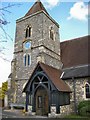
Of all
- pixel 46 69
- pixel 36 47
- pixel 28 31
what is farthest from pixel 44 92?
pixel 28 31

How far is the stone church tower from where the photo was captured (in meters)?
19.5

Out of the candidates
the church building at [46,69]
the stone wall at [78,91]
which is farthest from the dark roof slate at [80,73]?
the stone wall at [78,91]

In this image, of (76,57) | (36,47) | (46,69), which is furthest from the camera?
(36,47)

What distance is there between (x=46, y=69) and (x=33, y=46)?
21.7 ft

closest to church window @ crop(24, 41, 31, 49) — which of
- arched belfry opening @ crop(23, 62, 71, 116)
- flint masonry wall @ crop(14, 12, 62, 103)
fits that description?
flint masonry wall @ crop(14, 12, 62, 103)

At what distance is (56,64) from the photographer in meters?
20.3

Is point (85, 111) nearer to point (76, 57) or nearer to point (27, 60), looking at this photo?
point (76, 57)

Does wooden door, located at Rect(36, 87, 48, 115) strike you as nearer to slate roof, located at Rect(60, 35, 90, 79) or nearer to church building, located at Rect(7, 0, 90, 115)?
church building, located at Rect(7, 0, 90, 115)

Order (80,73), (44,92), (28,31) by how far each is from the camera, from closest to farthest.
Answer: (44,92)
(80,73)
(28,31)

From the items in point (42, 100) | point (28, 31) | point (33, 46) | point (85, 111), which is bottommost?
point (85, 111)

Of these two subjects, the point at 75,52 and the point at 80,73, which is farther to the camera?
the point at 75,52

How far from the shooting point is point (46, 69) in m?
14.2

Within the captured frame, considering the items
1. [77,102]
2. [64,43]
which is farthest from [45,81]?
[64,43]

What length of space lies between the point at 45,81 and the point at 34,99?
1896 millimetres
